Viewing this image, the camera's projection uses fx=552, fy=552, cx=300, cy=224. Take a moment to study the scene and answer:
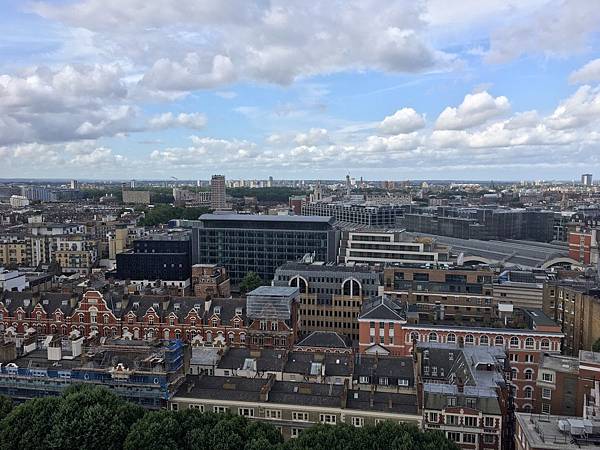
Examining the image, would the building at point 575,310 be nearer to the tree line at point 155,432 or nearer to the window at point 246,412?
the tree line at point 155,432

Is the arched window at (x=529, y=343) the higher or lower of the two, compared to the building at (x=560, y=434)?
lower

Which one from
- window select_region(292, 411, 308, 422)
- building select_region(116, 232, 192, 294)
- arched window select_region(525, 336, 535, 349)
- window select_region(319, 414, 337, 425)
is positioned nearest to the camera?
window select_region(319, 414, 337, 425)

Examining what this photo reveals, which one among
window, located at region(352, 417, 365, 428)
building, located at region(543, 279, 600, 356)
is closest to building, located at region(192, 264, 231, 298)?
window, located at region(352, 417, 365, 428)

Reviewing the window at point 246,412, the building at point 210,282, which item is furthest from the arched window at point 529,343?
the building at point 210,282

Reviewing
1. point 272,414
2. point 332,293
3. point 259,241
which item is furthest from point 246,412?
point 259,241

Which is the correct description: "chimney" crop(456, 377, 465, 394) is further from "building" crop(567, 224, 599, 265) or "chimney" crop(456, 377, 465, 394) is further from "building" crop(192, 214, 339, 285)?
"building" crop(567, 224, 599, 265)

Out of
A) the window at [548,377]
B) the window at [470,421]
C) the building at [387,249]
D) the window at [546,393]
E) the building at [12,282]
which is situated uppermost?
the building at [387,249]

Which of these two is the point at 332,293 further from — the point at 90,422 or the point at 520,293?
the point at 90,422
